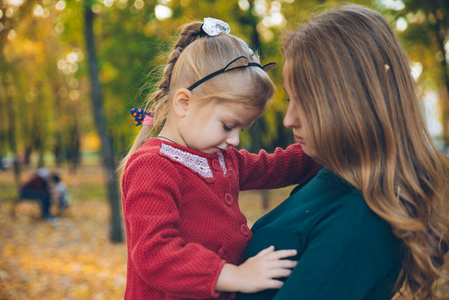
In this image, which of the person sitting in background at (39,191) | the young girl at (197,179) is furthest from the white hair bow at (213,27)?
the person sitting in background at (39,191)

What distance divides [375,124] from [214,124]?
26.1 inches

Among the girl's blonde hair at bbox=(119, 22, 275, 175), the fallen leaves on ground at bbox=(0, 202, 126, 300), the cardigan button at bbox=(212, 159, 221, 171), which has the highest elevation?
the girl's blonde hair at bbox=(119, 22, 275, 175)

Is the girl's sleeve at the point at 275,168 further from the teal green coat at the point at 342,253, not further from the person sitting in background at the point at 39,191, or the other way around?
the person sitting in background at the point at 39,191

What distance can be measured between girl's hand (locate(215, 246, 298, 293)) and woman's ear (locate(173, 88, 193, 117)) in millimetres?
707

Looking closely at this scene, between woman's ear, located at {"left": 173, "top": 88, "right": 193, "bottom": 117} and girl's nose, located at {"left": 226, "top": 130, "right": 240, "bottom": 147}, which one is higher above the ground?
woman's ear, located at {"left": 173, "top": 88, "right": 193, "bottom": 117}

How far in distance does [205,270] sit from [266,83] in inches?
34.3

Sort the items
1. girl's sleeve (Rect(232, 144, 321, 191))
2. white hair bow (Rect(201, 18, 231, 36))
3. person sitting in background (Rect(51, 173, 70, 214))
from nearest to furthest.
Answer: white hair bow (Rect(201, 18, 231, 36)), girl's sleeve (Rect(232, 144, 321, 191)), person sitting in background (Rect(51, 173, 70, 214))

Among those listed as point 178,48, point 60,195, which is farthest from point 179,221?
point 60,195

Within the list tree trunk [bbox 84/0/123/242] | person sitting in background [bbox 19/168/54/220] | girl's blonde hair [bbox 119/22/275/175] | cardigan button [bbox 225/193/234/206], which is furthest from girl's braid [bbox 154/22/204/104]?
person sitting in background [bbox 19/168/54/220]

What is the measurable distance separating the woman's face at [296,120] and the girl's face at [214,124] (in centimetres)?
24

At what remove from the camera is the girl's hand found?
1.35 metres

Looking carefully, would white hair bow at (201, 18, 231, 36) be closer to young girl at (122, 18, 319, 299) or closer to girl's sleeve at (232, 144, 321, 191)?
young girl at (122, 18, 319, 299)

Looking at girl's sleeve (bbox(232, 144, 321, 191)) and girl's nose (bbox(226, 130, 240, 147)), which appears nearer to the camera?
girl's nose (bbox(226, 130, 240, 147))

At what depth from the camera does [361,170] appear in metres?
1.34
